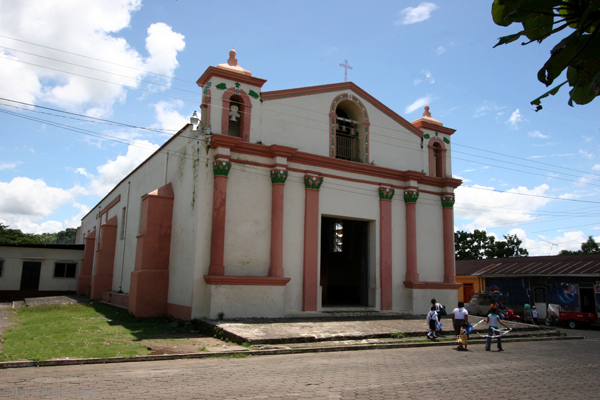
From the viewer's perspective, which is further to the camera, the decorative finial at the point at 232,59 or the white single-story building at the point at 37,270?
the white single-story building at the point at 37,270

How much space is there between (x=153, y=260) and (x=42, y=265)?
16506 millimetres

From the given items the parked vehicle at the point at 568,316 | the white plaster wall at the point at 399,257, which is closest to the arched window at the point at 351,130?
the white plaster wall at the point at 399,257

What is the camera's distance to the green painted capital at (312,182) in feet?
49.9

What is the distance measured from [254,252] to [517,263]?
21979 mm

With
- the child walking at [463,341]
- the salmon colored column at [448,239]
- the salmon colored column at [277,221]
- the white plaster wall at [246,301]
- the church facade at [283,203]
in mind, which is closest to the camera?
the child walking at [463,341]

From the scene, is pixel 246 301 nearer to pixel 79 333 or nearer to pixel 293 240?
pixel 293 240

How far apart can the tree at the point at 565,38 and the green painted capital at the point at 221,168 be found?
39.4ft

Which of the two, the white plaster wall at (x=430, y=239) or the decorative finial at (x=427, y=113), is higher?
the decorative finial at (x=427, y=113)

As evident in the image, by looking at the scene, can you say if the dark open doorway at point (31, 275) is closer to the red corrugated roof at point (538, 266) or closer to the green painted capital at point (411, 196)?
the green painted capital at point (411, 196)

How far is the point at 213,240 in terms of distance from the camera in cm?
1327

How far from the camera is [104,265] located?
22078mm

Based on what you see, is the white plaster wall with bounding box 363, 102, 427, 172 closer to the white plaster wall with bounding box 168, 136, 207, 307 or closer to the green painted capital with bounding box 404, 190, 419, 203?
the green painted capital with bounding box 404, 190, 419, 203

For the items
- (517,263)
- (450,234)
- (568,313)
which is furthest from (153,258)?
(517,263)

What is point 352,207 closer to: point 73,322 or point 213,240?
point 213,240
